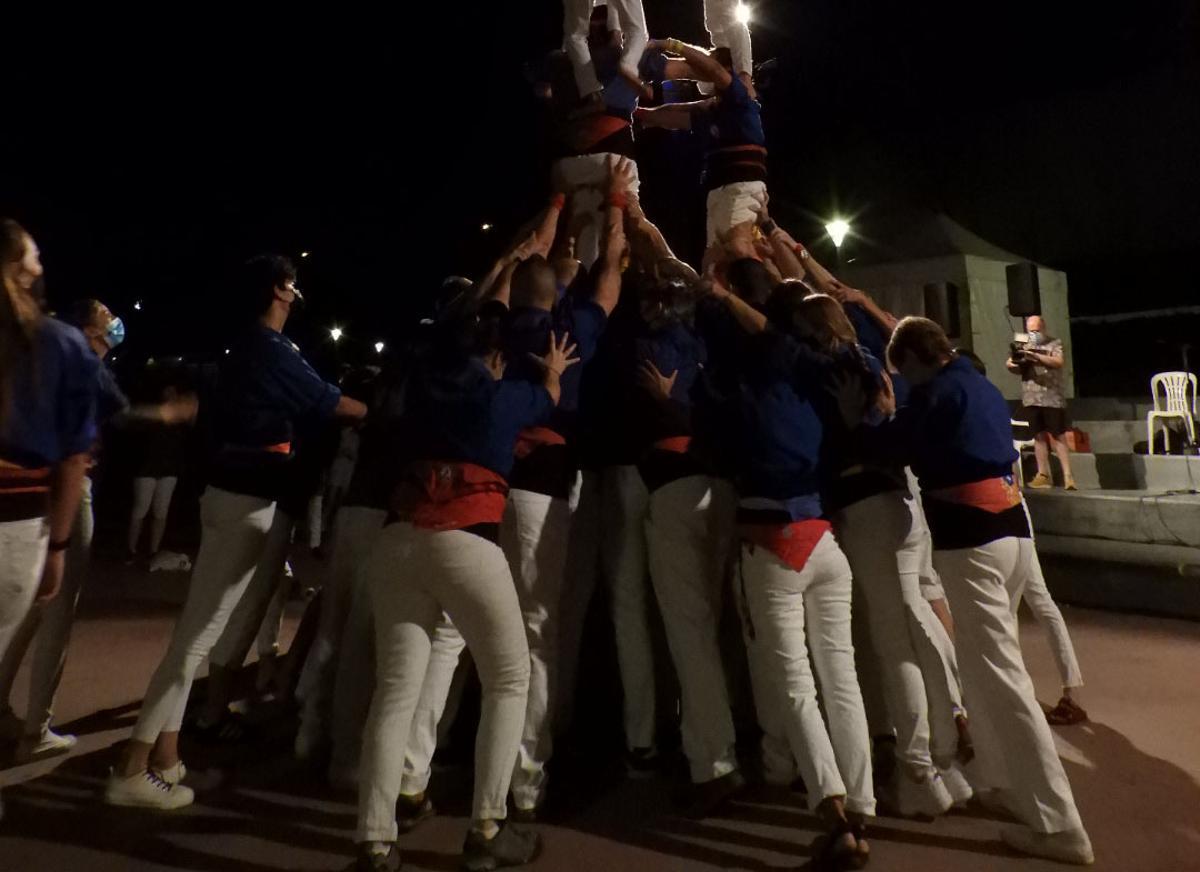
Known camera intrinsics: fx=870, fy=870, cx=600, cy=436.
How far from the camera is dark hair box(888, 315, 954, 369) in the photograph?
3.38m

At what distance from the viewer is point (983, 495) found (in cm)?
323

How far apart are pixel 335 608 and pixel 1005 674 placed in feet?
9.83

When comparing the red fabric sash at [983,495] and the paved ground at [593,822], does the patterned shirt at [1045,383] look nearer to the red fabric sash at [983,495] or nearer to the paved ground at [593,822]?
the paved ground at [593,822]

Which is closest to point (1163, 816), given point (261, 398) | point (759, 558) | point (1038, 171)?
point (759, 558)

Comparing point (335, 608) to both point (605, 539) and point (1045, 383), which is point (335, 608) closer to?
point (605, 539)

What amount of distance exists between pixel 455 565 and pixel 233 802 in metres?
1.80

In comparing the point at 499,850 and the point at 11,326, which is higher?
the point at 11,326

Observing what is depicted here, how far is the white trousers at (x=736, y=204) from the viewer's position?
203 inches

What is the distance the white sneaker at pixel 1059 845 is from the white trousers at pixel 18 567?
359 cm

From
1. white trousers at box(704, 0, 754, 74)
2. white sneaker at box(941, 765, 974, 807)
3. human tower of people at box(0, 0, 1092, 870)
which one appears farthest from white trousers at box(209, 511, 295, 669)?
white trousers at box(704, 0, 754, 74)

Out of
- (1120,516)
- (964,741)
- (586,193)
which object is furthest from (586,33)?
(1120,516)

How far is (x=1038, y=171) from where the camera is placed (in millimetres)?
18172

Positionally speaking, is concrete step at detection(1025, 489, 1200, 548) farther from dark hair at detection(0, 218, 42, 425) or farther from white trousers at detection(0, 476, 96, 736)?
dark hair at detection(0, 218, 42, 425)

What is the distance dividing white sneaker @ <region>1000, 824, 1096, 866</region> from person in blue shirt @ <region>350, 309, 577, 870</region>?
1766 mm
